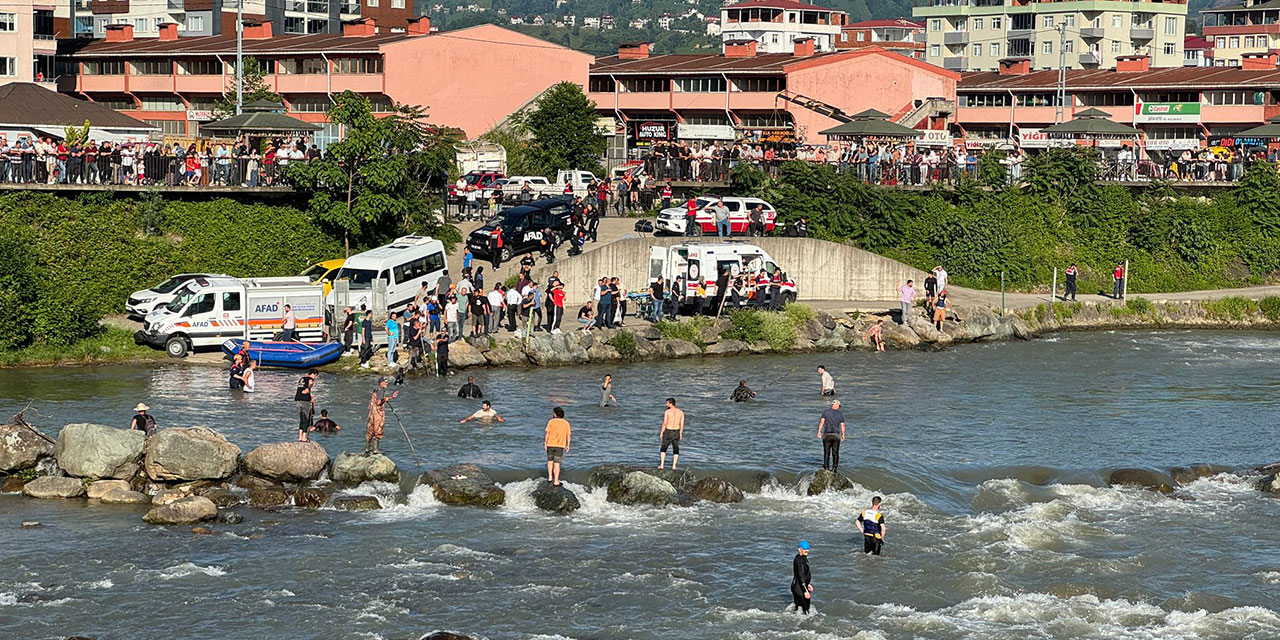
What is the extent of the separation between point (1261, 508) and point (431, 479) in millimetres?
14475

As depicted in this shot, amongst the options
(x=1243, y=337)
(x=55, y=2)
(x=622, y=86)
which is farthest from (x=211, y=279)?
(x=55, y=2)

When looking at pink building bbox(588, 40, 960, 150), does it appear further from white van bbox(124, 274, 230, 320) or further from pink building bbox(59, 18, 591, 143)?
white van bbox(124, 274, 230, 320)

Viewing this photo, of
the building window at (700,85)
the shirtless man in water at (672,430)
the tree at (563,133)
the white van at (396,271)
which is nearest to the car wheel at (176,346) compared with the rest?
the white van at (396,271)

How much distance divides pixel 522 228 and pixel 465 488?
19.6 m

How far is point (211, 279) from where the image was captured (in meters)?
40.1

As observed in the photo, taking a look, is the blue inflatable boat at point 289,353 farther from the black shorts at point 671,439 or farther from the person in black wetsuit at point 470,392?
the black shorts at point 671,439

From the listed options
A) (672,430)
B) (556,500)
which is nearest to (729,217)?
(672,430)

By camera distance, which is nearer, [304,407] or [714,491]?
[714,491]

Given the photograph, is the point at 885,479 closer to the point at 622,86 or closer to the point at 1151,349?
the point at 1151,349

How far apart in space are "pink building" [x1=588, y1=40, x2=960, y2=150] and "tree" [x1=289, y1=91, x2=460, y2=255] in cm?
2075

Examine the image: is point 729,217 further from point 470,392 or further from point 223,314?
point 223,314

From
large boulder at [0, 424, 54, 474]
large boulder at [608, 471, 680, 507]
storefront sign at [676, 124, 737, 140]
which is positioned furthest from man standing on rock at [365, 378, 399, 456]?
storefront sign at [676, 124, 737, 140]

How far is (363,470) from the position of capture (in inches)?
1142

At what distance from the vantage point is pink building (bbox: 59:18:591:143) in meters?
71.9
